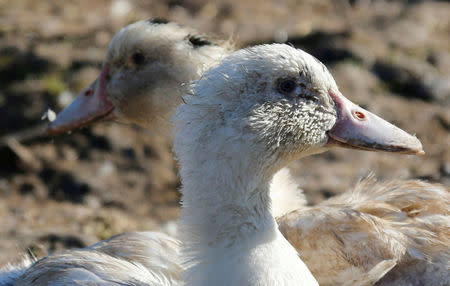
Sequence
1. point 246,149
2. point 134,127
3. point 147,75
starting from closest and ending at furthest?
point 246,149, point 147,75, point 134,127

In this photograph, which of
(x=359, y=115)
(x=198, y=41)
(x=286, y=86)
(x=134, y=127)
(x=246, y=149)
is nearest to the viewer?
(x=246, y=149)

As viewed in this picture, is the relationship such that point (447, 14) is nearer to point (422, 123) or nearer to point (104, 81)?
point (422, 123)

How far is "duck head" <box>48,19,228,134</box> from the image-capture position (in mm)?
4301

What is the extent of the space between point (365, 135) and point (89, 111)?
2.17 meters

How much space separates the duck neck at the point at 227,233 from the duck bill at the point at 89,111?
1.88m

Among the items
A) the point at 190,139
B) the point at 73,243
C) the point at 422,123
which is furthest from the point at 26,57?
the point at 190,139

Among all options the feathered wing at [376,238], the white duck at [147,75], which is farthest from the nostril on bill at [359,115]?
the white duck at [147,75]

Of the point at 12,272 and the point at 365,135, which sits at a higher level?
the point at 365,135

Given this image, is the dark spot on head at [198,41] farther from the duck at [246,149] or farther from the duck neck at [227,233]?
the duck neck at [227,233]

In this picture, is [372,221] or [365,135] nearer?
[365,135]

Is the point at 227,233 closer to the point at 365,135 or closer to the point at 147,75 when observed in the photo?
the point at 365,135

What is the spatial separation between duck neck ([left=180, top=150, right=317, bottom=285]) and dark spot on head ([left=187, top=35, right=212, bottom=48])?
1.62 meters

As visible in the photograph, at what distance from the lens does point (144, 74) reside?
444 centimetres

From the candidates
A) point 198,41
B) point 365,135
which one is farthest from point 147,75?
point 365,135
